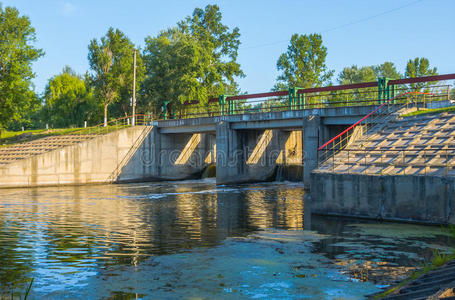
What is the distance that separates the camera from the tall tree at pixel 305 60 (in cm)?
6644

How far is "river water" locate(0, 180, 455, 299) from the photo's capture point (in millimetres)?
10391

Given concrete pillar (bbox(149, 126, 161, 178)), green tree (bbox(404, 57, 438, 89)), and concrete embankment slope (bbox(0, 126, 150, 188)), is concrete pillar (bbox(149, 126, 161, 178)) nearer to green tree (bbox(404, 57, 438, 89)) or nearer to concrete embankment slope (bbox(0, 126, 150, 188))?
concrete embankment slope (bbox(0, 126, 150, 188))

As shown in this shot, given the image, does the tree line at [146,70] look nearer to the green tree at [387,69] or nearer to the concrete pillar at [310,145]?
the concrete pillar at [310,145]

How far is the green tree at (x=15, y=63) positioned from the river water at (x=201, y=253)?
27984mm

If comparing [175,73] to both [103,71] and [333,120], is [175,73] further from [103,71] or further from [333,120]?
[333,120]

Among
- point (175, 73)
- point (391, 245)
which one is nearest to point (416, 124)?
point (391, 245)

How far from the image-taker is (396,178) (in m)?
18.9

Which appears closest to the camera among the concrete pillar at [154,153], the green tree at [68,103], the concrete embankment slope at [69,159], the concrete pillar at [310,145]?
the concrete pillar at [310,145]

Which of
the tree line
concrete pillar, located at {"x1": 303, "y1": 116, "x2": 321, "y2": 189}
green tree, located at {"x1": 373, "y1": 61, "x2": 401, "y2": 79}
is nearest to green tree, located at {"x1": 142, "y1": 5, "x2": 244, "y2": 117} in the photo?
the tree line

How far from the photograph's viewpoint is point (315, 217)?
21.1m

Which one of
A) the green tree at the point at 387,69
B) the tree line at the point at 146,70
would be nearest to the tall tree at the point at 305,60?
the tree line at the point at 146,70

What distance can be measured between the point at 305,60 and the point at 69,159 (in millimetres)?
37919

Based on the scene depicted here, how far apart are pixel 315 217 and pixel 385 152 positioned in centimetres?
476

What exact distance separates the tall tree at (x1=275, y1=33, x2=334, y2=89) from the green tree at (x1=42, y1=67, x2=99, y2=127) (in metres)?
27.8
